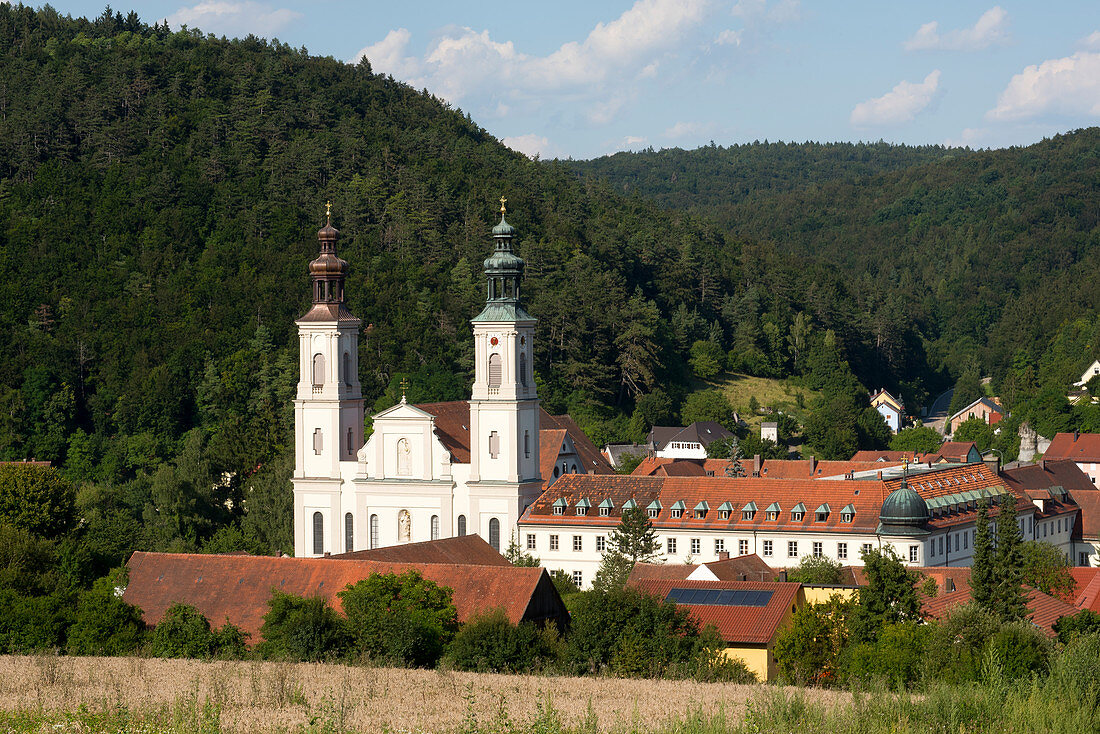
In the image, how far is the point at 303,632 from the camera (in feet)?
140

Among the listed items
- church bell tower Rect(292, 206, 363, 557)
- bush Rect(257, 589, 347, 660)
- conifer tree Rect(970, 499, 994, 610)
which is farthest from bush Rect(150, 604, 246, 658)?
church bell tower Rect(292, 206, 363, 557)

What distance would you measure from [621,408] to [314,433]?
52354mm

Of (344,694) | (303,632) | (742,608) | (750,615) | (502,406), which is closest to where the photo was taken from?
(344,694)

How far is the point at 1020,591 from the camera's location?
48.2 meters

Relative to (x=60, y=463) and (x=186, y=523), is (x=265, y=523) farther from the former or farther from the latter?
(x=60, y=463)

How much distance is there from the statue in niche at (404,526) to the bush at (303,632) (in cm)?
2788

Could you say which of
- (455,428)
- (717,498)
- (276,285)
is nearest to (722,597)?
(717,498)

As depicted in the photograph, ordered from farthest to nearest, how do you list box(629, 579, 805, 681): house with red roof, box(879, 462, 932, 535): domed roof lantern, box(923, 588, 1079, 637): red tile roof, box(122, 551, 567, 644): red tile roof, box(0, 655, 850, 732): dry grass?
box(879, 462, 932, 535): domed roof lantern < box(122, 551, 567, 644): red tile roof < box(923, 588, 1079, 637): red tile roof < box(629, 579, 805, 681): house with red roof < box(0, 655, 850, 732): dry grass

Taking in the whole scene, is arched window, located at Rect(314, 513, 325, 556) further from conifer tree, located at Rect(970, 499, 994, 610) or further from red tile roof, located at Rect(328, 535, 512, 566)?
conifer tree, located at Rect(970, 499, 994, 610)

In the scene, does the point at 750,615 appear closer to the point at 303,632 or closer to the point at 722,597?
the point at 722,597

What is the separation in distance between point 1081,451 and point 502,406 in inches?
2132

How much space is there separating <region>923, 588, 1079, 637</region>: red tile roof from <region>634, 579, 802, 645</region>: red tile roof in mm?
3883

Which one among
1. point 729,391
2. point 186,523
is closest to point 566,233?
point 729,391

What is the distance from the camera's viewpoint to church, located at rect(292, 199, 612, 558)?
72.1 meters
